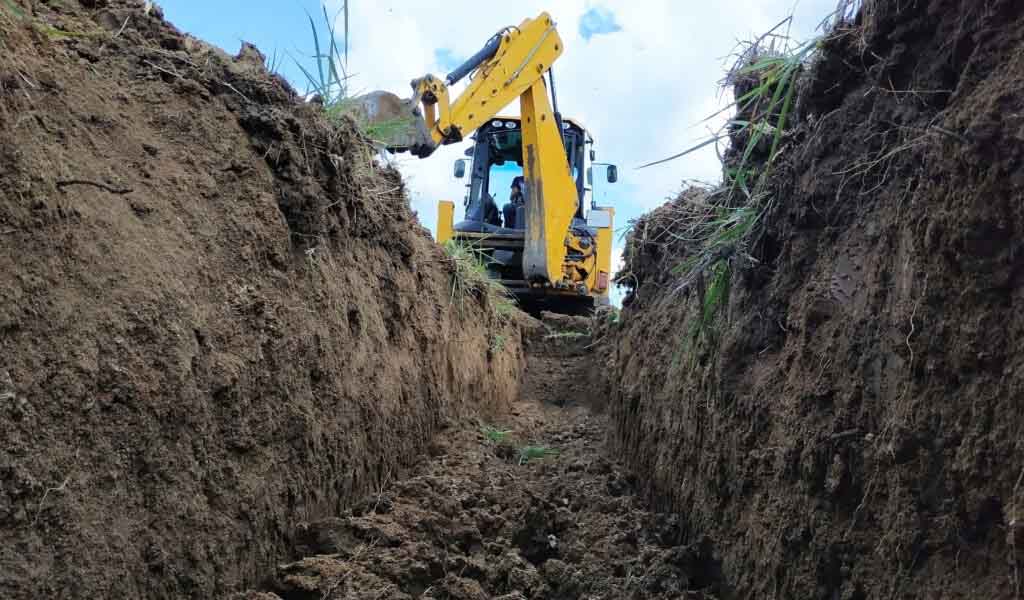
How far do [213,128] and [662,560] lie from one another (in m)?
2.19

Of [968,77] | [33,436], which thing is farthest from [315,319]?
[968,77]

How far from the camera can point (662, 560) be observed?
9.45 feet

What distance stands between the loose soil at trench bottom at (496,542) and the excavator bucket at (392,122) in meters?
1.71

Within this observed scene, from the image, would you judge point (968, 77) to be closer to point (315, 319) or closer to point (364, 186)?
point (315, 319)

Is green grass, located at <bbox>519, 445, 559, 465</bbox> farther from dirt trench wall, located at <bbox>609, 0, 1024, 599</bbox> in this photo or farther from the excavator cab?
the excavator cab

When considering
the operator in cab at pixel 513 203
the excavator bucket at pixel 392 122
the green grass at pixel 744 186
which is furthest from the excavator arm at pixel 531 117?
the green grass at pixel 744 186

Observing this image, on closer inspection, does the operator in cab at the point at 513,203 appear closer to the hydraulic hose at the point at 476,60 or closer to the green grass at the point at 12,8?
the hydraulic hose at the point at 476,60

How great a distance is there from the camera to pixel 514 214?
432 inches

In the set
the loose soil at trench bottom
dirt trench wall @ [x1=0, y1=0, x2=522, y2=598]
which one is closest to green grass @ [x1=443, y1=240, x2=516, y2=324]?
the loose soil at trench bottom

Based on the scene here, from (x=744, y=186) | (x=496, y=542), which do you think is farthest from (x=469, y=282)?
(x=744, y=186)

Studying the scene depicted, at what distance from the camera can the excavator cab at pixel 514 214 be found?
1049cm

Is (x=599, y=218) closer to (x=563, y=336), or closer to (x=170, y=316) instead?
(x=563, y=336)

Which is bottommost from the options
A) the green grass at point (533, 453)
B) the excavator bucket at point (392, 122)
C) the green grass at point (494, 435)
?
the green grass at point (533, 453)

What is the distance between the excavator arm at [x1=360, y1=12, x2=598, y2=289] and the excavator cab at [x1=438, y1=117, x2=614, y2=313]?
66cm
